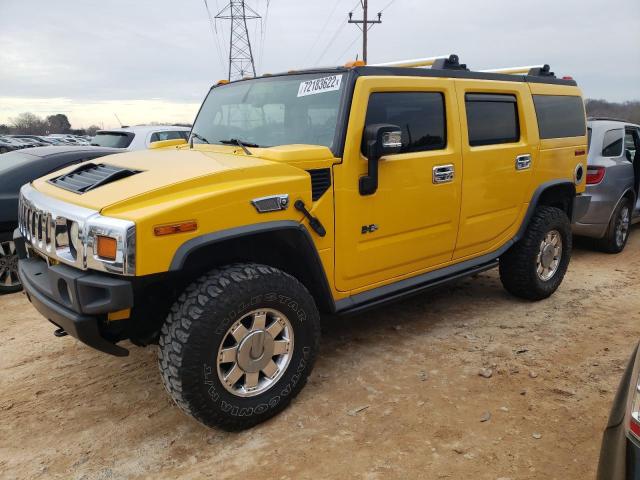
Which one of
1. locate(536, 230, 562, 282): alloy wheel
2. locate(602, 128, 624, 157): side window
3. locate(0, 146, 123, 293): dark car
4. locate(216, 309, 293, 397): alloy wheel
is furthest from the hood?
locate(602, 128, 624, 157): side window

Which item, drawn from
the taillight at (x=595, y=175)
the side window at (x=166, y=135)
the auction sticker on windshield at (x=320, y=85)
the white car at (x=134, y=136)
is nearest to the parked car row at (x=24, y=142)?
the white car at (x=134, y=136)

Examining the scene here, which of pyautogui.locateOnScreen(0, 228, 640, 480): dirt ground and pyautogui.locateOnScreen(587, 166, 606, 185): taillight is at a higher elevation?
pyautogui.locateOnScreen(587, 166, 606, 185): taillight

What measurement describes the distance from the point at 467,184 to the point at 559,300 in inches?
76.1

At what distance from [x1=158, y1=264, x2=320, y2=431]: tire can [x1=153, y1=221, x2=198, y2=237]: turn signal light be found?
1.08 ft

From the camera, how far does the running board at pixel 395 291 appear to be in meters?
3.36

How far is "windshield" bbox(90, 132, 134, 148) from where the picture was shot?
8.44 metres

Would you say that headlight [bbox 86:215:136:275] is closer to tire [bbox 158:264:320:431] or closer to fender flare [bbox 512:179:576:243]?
tire [bbox 158:264:320:431]

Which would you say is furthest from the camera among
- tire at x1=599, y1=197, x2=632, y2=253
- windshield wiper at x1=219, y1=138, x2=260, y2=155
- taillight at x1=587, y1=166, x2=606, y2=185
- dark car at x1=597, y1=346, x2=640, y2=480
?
tire at x1=599, y1=197, x2=632, y2=253

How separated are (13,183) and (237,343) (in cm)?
371

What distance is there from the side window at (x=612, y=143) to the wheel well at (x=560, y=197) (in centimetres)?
191

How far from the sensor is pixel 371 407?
308cm

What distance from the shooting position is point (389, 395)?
3.22m

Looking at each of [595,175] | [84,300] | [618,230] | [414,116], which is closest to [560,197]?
[595,175]

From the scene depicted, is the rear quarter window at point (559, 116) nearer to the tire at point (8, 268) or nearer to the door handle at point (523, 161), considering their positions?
the door handle at point (523, 161)
